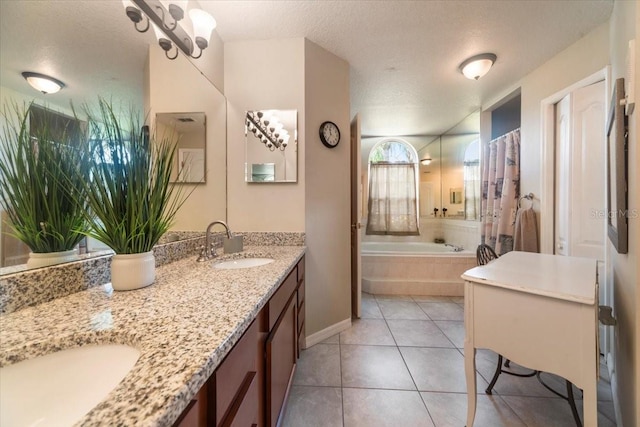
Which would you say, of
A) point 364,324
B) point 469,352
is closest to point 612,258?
point 469,352

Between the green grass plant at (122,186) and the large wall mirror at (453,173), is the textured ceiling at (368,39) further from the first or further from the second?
the large wall mirror at (453,173)

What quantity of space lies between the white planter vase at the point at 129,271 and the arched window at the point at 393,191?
3854mm

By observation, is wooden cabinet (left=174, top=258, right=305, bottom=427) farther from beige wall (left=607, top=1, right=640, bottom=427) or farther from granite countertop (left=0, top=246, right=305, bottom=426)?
beige wall (left=607, top=1, right=640, bottom=427)

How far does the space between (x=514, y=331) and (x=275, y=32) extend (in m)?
2.43

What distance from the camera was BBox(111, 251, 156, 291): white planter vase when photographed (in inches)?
34.7

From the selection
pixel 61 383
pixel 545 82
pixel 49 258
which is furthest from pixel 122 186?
pixel 545 82

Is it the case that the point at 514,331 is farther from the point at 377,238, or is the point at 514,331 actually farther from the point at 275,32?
the point at 377,238

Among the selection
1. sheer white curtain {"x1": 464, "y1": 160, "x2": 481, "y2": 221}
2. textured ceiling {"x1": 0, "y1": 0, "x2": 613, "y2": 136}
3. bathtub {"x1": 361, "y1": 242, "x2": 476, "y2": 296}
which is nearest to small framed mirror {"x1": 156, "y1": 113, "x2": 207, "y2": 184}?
textured ceiling {"x1": 0, "y1": 0, "x2": 613, "y2": 136}

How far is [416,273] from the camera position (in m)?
3.23

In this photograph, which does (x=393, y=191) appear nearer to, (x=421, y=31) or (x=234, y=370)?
(x=421, y=31)

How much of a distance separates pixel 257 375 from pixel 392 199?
13.1ft

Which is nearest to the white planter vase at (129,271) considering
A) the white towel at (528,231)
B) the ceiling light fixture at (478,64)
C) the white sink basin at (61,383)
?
the white sink basin at (61,383)

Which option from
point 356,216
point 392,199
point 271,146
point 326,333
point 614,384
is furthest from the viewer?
point 392,199

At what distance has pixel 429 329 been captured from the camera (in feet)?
7.46
